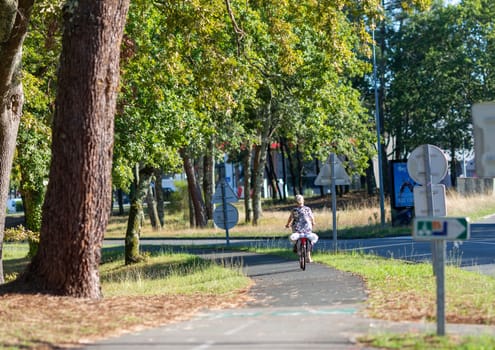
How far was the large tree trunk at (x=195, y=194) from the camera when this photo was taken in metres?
46.7

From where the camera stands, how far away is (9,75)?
16.2m

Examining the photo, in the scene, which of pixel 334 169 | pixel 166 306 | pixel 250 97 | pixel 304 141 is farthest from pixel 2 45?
pixel 304 141

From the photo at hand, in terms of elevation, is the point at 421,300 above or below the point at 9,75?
below

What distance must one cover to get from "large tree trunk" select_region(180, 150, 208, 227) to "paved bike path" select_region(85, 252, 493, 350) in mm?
31711

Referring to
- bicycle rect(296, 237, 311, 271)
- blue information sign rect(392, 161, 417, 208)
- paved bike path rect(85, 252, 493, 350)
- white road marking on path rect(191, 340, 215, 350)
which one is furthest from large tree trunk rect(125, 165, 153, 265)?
white road marking on path rect(191, 340, 215, 350)

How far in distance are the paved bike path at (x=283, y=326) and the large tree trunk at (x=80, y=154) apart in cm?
200

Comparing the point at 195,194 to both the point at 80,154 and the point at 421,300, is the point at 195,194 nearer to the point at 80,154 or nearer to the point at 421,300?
the point at 80,154

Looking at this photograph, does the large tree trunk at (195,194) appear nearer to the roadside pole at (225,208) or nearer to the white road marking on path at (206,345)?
the roadside pole at (225,208)

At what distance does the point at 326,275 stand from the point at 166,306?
18.3 ft

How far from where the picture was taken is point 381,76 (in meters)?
59.3

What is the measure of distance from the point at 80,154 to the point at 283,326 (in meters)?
3.97

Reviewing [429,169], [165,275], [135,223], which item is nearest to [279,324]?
[429,169]

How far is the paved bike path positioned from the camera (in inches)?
358

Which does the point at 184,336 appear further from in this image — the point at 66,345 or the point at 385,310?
the point at 385,310
